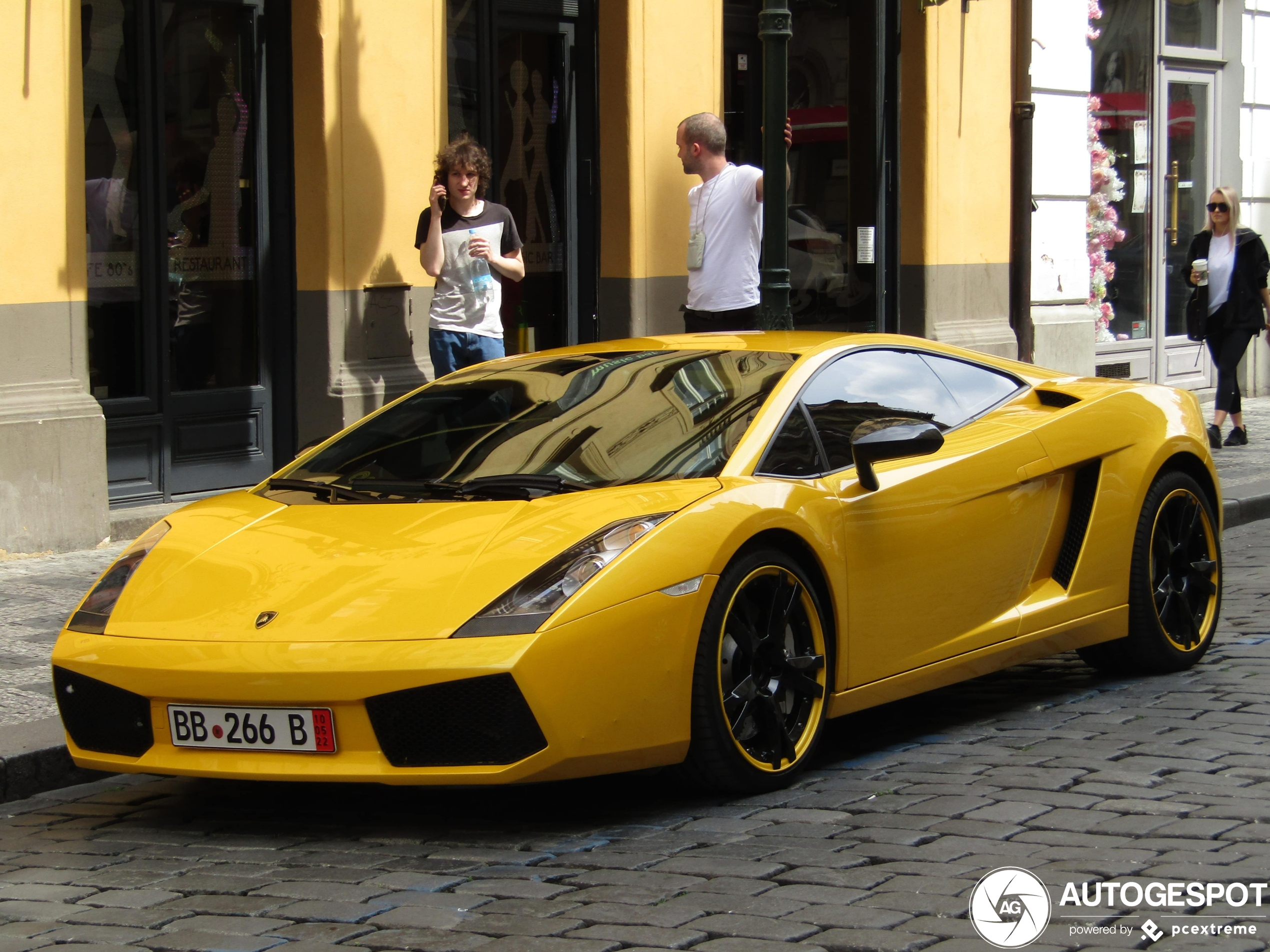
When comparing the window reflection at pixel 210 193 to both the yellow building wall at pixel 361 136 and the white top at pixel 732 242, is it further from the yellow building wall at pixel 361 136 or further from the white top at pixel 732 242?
the white top at pixel 732 242

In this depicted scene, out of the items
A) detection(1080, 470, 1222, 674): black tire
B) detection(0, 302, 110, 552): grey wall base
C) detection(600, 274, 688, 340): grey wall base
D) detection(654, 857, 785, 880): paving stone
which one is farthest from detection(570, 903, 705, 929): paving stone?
detection(600, 274, 688, 340): grey wall base

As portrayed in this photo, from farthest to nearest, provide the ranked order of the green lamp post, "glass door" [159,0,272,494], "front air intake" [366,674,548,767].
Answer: "glass door" [159,0,272,494] < the green lamp post < "front air intake" [366,674,548,767]

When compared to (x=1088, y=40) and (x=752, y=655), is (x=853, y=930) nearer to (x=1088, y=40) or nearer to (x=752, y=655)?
(x=752, y=655)

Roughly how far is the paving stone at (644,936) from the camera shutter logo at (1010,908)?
1.91ft

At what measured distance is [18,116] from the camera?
9.09 m

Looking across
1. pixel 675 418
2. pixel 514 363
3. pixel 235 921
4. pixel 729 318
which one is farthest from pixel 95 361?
pixel 235 921

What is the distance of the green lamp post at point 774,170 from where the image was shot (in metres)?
8.45

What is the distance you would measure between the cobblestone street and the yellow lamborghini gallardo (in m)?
0.21

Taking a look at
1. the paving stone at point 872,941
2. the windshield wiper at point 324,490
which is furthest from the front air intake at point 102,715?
the paving stone at point 872,941

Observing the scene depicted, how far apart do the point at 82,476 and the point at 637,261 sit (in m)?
4.46

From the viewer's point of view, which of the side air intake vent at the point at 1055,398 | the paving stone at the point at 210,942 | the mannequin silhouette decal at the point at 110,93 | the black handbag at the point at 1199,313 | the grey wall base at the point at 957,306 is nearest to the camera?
the paving stone at the point at 210,942

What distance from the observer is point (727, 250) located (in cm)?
989

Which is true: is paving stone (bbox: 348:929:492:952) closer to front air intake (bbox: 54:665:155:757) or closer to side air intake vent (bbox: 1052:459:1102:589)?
front air intake (bbox: 54:665:155:757)

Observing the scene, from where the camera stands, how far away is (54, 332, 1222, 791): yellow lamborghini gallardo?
4.42 meters
